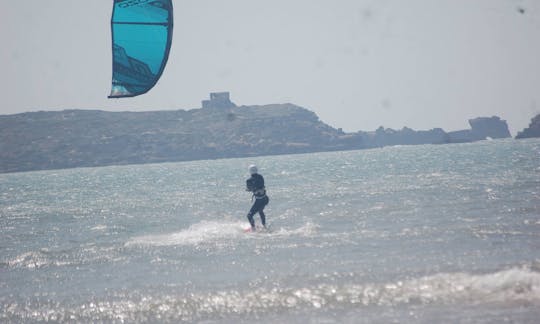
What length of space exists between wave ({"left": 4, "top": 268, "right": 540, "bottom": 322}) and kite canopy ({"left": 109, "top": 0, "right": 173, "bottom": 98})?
3.24 metres

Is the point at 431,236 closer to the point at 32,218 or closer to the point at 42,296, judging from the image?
the point at 42,296

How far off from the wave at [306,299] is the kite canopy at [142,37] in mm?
3238

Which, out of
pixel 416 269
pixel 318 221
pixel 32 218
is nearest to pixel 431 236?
pixel 416 269

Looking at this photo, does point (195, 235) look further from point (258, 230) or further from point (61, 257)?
point (61, 257)

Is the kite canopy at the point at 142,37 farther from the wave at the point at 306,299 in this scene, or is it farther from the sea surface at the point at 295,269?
the sea surface at the point at 295,269

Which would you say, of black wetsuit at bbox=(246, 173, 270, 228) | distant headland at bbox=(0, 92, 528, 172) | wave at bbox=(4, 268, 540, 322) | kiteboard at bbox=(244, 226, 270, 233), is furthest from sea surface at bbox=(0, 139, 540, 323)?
distant headland at bbox=(0, 92, 528, 172)

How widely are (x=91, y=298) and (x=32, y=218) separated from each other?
772 inches

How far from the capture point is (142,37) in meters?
9.11

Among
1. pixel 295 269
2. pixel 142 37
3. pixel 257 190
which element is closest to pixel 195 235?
pixel 257 190

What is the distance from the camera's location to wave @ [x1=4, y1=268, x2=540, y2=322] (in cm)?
970

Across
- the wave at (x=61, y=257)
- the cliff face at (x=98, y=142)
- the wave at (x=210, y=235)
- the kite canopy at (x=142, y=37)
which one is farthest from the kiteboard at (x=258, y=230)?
the cliff face at (x=98, y=142)

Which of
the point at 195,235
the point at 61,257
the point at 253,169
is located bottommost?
the point at 61,257

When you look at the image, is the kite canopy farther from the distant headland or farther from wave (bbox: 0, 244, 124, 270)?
the distant headland

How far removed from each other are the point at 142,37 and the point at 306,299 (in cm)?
435
